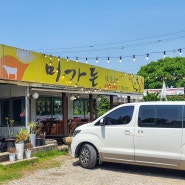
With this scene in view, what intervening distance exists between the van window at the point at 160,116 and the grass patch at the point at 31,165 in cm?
328

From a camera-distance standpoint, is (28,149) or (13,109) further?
(13,109)

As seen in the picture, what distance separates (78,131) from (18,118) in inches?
214

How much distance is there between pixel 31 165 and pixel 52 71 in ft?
16.9

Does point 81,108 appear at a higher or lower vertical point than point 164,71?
lower

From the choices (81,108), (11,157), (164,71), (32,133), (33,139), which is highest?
(164,71)

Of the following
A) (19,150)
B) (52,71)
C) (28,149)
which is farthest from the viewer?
(52,71)

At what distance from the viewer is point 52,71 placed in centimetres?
1475

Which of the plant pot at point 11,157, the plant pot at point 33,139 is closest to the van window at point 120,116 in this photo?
the plant pot at point 11,157

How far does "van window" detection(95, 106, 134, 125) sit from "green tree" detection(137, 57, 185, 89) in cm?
4954

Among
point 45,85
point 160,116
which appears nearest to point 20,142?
point 45,85

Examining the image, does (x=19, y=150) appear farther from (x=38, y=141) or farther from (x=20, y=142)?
(x=38, y=141)

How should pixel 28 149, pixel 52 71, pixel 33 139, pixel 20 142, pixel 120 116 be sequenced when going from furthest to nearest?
pixel 52 71 < pixel 33 139 < pixel 28 149 < pixel 20 142 < pixel 120 116

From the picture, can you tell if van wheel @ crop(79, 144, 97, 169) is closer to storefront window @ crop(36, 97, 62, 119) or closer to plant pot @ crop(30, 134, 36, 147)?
plant pot @ crop(30, 134, 36, 147)

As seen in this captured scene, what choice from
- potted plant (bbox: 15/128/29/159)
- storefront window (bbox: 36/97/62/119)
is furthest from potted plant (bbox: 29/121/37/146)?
storefront window (bbox: 36/97/62/119)
